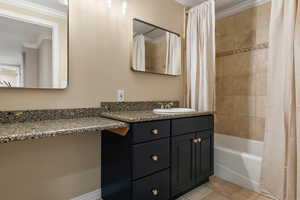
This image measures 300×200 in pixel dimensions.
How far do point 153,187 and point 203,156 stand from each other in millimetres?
688

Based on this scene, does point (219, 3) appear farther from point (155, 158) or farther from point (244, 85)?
point (155, 158)

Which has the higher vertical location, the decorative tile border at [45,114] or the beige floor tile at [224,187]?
the decorative tile border at [45,114]

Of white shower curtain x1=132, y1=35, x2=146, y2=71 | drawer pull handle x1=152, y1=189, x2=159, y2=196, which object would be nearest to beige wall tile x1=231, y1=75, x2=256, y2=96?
white shower curtain x1=132, y1=35, x2=146, y2=71

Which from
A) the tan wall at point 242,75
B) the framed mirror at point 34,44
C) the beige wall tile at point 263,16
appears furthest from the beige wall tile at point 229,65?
the framed mirror at point 34,44

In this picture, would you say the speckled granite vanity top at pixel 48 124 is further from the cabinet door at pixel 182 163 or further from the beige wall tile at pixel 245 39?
the beige wall tile at pixel 245 39

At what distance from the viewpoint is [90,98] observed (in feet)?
5.15

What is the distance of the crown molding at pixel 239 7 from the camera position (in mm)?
2240

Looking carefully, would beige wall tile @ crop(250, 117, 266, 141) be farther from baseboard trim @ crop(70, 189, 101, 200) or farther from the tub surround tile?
baseboard trim @ crop(70, 189, 101, 200)

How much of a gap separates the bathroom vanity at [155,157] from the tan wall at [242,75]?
39.8 inches

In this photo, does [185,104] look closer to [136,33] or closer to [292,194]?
[136,33]

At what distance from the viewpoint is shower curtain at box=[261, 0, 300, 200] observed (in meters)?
1.41

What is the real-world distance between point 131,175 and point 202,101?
1.34 metres

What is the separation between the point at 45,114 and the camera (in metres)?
1.33

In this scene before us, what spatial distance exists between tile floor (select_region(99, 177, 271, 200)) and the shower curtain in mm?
171
